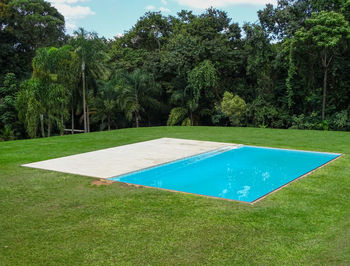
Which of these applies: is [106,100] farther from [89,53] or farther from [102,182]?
[102,182]

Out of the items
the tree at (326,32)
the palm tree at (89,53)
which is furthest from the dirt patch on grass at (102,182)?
the tree at (326,32)

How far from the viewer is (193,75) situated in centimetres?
1592

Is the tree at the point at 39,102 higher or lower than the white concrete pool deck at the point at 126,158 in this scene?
higher

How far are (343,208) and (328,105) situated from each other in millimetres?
11949

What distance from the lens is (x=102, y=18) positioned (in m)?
20.8

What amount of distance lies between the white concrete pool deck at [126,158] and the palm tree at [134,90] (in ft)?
19.4

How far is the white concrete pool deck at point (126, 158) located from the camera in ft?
21.4

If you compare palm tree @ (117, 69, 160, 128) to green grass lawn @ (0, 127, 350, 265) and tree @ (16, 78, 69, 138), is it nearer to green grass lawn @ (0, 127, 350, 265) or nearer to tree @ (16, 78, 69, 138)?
tree @ (16, 78, 69, 138)

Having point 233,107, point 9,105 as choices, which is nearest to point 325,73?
point 233,107

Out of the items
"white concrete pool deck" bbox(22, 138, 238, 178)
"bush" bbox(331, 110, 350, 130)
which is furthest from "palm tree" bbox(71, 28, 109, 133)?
"bush" bbox(331, 110, 350, 130)

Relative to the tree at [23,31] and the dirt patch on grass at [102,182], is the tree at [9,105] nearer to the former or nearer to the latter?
the tree at [23,31]

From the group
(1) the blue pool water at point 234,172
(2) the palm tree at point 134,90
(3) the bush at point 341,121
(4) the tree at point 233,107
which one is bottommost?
(1) the blue pool water at point 234,172

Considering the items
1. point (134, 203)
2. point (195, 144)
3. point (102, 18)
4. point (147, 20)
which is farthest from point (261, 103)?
point (134, 203)

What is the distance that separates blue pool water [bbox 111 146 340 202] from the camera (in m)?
5.59
